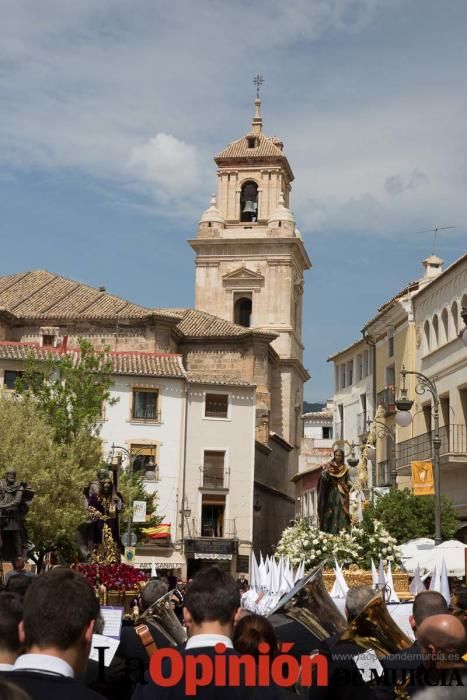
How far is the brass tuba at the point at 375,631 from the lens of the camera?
5.87 meters

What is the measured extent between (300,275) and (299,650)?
73.8 meters

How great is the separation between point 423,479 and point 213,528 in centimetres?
2388

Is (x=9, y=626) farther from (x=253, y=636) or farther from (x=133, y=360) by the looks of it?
(x=133, y=360)

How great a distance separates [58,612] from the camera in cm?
388

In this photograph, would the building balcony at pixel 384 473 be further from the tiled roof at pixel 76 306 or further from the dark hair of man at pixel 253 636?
the dark hair of man at pixel 253 636

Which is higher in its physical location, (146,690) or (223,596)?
(223,596)

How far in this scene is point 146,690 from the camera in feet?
14.3

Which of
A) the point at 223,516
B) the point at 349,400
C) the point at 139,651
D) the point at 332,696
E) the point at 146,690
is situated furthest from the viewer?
the point at 349,400

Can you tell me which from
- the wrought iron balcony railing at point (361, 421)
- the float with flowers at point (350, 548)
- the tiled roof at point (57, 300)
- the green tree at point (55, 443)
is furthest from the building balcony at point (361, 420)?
the float with flowers at point (350, 548)

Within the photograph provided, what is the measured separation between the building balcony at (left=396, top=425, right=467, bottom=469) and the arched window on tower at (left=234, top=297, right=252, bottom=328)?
3531 centimetres

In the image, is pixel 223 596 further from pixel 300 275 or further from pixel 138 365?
pixel 300 275

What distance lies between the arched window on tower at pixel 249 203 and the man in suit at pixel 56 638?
245 feet

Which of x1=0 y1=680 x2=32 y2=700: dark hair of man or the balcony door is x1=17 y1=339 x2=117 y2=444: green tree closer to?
the balcony door

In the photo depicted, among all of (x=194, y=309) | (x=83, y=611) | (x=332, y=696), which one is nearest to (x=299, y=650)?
(x=332, y=696)
